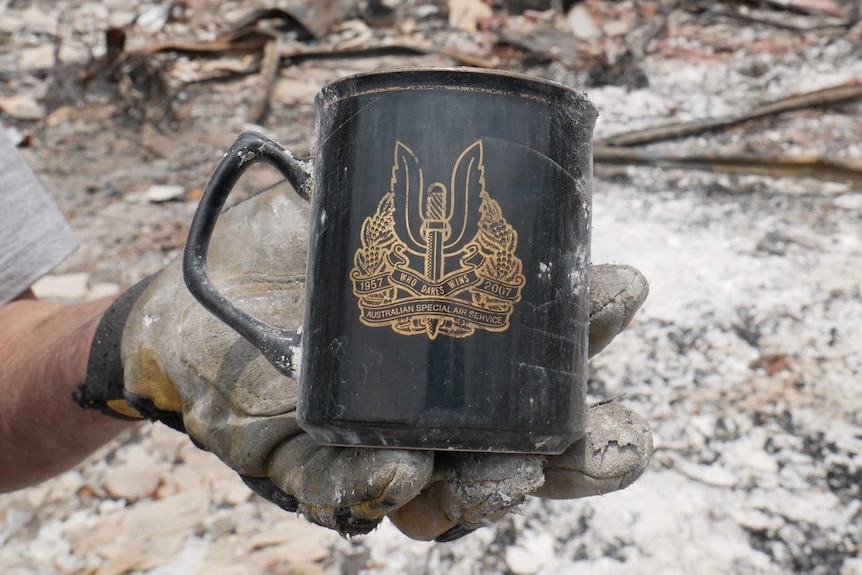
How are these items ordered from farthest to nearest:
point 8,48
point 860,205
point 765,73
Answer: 1. point 8,48
2. point 765,73
3. point 860,205

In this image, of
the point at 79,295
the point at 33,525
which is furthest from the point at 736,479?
the point at 79,295

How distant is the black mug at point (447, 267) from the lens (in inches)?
44.0

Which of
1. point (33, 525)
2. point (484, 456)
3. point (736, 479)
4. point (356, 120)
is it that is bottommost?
point (33, 525)

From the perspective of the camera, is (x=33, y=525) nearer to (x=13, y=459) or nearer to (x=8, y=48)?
(x=13, y=459)

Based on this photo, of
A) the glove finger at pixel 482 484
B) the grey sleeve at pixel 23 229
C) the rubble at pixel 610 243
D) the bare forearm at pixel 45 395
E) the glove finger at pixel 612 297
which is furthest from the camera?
the rubble at pixel 610 243

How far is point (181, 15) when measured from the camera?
603 cm

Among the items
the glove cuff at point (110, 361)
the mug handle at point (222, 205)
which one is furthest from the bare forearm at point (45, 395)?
the mug handle at point (222, 205)

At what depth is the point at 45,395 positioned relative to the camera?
6.59 feet

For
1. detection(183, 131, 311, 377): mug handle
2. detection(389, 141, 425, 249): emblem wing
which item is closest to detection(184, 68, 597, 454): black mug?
detection(389, 141, 425, 249): emblem wing

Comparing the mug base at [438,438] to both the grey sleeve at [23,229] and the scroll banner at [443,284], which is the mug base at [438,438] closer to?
the scroll banner at [443,284]

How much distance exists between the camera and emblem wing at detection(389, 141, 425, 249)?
3.70 feet

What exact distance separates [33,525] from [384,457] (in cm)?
209

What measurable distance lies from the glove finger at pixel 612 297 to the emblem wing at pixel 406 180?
0.46 meters

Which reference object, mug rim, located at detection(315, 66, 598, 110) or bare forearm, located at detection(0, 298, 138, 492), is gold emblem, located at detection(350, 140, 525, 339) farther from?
bare forearm, located at detection(0, 298, 138, 492)
